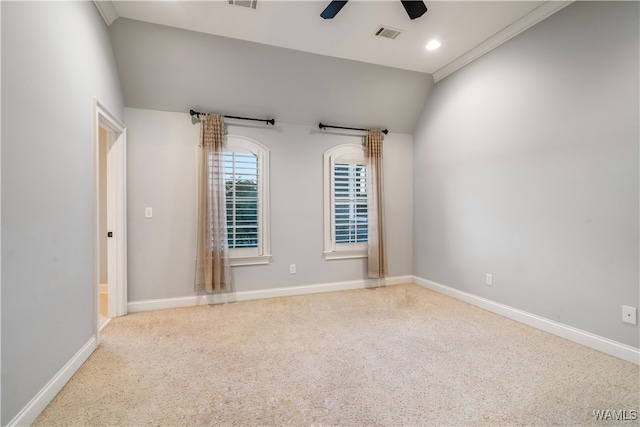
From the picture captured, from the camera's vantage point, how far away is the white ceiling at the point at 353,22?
8.16 feet

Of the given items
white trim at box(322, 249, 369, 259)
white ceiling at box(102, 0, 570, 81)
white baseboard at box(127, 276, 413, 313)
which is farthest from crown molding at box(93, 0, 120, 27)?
white trim at box(322, 249, 369, 259)

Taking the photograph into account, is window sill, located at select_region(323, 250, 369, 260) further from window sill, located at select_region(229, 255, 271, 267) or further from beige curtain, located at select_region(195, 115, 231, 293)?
beige curtain, located at select_region(195, 115, 231, 293)

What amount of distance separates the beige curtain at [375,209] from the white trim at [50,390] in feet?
10.7

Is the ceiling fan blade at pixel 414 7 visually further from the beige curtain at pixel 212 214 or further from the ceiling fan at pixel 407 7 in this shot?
the beige curtain at pixel 212 214

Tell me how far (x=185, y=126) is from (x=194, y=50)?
2.91ft

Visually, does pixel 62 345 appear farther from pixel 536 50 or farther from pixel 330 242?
pixel 536 50

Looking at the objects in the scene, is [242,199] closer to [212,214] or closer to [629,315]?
[212,214]

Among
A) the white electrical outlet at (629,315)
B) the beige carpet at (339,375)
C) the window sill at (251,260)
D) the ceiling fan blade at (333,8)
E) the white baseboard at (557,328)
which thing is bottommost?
the beige carpet at (339,375)

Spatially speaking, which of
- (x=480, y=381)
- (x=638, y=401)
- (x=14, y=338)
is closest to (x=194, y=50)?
(x=14, y=338)

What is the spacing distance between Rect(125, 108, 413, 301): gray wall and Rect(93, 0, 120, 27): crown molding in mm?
928

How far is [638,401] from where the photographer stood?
5.52 feet

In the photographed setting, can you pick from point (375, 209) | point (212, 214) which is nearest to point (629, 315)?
point (375, 209)

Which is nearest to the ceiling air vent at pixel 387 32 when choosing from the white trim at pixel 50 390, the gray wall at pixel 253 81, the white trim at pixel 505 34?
the gray wall at pixel 253 81

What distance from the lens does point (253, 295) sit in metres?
Result: 3.69
